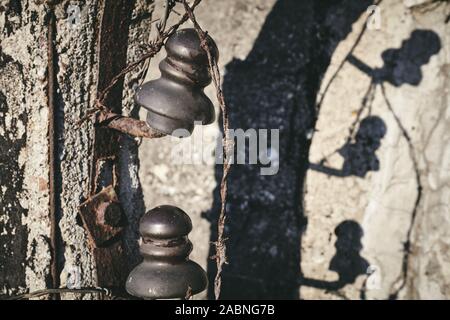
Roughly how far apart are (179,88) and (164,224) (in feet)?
1.68

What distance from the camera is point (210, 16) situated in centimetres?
Result: 237

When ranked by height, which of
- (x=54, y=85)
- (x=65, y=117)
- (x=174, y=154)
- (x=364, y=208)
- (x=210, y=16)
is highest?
(x=210, y=16)

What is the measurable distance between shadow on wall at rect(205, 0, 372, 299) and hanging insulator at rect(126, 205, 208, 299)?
0.98m

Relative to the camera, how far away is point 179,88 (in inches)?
51.6

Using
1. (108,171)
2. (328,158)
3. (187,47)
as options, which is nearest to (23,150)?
(108,171)

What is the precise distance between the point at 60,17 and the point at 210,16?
3.67 ft

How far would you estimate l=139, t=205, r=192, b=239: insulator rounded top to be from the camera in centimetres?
141

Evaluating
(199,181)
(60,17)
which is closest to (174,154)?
(199,181)

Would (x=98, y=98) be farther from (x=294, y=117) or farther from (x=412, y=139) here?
(x=412, y=139)

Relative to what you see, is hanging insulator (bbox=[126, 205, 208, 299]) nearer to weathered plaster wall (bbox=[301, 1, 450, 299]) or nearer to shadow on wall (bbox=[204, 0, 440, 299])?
shadow on wall (bbox=[204, 0, 440, 299])

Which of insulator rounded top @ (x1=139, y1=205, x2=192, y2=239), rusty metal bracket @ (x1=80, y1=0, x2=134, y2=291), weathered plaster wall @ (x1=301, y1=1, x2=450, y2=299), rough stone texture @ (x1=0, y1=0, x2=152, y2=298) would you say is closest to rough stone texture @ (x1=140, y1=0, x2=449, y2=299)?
weathered plaster wall @ (x1=301, y1=1, x2=450, y2=299)

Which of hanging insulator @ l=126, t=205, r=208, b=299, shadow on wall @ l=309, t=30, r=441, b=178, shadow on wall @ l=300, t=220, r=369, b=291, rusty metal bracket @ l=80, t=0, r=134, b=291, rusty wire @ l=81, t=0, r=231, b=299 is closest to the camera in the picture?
rusty wire @ l=81, t=0, r=231, b=299

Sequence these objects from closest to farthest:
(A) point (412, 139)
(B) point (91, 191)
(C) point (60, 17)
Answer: (C) point (60, 17)
(B) point (91, 191)
(A) point (412, 139)

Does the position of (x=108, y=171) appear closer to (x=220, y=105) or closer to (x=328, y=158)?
(x=220, y=105)
